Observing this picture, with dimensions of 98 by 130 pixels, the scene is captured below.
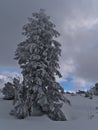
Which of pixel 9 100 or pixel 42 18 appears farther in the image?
pixel 9 100

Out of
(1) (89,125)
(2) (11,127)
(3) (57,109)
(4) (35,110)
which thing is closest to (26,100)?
(4) (35,110)

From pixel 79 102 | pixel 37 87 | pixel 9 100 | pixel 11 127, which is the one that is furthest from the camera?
pixel 79 102

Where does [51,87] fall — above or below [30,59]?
below

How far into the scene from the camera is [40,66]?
2084cm

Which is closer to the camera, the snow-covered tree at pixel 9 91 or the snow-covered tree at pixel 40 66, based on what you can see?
the snow-covered tree at pixel 40 66

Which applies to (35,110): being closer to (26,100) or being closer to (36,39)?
(26,100)

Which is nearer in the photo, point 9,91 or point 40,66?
point 40,66

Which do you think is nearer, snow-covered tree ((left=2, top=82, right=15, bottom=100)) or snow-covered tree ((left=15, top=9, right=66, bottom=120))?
snow-covered tree ((left=15, top=9, right=66, bottom=120))

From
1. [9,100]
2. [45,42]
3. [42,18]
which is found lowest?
[9,100]

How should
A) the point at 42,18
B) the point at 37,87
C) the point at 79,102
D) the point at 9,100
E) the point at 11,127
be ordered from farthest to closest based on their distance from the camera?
the point at 79,102
the point at 9,100
the point at 42,18
the point at 37,87
the point at 11,127

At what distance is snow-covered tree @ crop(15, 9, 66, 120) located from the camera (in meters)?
20.5

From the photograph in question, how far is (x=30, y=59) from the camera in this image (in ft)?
70.1

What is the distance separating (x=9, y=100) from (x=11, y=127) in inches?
403

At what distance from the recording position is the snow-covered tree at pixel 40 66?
807 inches
